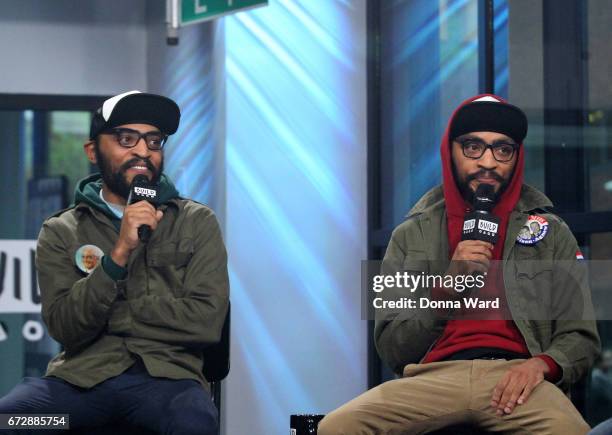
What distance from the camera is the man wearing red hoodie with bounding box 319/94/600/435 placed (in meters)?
2.59

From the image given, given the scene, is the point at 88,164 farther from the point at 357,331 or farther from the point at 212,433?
the point at 212,433

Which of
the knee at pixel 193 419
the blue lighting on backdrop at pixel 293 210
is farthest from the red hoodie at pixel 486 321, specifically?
the blue lighting on backdrop at pixel 293 210

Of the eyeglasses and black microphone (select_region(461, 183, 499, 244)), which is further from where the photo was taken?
the eyeglasses

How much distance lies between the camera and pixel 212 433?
266 centimetres

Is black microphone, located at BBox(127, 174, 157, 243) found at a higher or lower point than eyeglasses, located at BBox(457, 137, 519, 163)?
lower

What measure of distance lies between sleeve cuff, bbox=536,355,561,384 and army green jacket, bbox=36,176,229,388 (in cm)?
87

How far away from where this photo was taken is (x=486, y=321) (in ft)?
8.97

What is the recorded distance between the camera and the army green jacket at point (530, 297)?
8.76 feet

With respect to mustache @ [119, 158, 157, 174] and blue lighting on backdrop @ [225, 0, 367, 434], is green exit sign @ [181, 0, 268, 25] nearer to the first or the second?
blue lighting on backdrop @ [225, 0, 367, 434]

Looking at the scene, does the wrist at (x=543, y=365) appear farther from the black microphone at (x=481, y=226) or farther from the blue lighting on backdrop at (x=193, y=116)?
the blue lighting on backdrop at (x=193, y=116)

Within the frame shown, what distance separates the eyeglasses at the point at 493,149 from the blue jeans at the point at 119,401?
0.95 meters

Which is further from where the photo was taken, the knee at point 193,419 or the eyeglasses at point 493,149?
the eyeglasses at point 493,149

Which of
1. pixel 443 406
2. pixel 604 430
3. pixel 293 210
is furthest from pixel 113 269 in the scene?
pixel 293 210

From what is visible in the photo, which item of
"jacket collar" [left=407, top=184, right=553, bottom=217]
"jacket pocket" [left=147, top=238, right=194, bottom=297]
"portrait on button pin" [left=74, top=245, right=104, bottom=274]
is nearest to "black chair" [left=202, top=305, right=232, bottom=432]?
"jacket pocket" [left=147, top=238, right=194, bottom=297]
